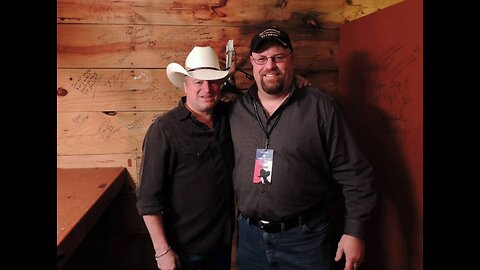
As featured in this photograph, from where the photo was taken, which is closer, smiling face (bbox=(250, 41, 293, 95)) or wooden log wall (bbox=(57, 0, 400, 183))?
smiling face (bbox=(250, 41, 293, 95))

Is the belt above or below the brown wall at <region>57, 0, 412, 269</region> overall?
below

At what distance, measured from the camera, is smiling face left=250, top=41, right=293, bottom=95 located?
1544mm

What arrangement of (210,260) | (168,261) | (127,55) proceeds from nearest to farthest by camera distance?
1. (168,261)
2. (210,260)
3. (127,55)

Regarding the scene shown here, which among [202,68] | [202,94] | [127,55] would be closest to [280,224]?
[202,94]

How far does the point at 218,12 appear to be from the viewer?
6.88 ft

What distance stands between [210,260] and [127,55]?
115 cm

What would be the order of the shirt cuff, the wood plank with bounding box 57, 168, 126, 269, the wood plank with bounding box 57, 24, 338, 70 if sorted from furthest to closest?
1. the wood plank with bounding box 57, 24, 338, 70
2. the shirt cuff
3. the wood plank with bounding box 57, 168, 126, 269

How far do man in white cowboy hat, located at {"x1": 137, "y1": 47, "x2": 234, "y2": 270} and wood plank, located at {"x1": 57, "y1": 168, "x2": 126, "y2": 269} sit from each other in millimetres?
189

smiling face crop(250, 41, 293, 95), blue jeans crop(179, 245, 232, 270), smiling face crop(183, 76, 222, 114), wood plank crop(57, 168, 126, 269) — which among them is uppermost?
smiling face crop(250, 41, 293, 95)

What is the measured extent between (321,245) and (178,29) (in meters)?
1.33

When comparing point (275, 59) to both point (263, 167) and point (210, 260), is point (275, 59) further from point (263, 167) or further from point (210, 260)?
point (210, 260)

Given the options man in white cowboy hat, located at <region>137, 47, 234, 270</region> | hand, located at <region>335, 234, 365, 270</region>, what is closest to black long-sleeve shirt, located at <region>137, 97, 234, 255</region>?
man in white cowboy hat, located at <region>137, 47, 234, 270</region>

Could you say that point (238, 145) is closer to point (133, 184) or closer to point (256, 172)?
point (256, 172)

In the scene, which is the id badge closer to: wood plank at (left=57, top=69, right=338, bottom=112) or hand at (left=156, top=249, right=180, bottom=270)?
hand at (left=156, top=249, right=180, bottom=270)
